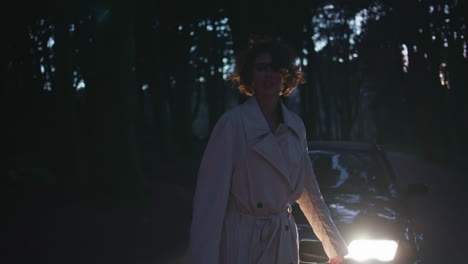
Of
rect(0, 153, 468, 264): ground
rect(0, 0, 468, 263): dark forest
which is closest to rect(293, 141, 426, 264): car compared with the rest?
rect(0, 153, 468, 264): ground

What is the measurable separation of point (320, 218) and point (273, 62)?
88 cm

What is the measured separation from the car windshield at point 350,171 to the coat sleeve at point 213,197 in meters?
3.29

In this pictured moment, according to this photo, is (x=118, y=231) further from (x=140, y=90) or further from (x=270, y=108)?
(x=140, y=90)

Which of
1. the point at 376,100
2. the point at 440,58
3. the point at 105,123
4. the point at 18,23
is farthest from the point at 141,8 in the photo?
the point at 376,100

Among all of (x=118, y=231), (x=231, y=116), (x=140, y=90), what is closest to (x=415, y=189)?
(x=231, y=116)

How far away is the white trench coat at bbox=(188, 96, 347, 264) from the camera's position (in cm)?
236

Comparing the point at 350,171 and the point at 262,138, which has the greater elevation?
the point at 262,138

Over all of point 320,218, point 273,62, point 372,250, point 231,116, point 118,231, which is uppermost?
point 273,62

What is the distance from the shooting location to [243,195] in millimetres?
2424

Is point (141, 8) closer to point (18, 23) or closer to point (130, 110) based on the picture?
point (18, 23)

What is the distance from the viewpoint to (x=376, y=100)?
179ft

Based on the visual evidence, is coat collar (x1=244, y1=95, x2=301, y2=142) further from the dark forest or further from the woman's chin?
the dark forest

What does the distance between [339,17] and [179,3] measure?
16146mm

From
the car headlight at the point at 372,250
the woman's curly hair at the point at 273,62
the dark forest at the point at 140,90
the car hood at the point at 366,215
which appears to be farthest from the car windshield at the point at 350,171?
the woman's curly hair at the point at 273,62
